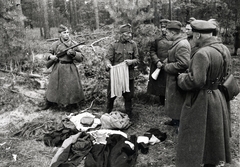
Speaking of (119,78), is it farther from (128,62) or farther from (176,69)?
(176,69)

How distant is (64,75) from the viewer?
6250 millimetres

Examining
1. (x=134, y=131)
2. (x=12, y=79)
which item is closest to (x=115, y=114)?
(x=134, y=131)

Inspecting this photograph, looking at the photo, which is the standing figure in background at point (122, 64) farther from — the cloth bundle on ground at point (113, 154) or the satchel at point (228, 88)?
the satchel at point (228, 88)

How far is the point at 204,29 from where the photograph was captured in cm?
313

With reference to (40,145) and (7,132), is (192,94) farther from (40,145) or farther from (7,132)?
(7,132)

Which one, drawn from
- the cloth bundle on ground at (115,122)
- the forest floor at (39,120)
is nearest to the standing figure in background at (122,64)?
the cloth bundle on ground at (115,122)

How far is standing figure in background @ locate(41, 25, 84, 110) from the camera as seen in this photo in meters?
6.21

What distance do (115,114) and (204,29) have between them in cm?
305

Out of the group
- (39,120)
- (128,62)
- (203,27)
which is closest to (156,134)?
(128,62)

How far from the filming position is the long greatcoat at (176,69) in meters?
4.34

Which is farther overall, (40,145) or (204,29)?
(40,145)

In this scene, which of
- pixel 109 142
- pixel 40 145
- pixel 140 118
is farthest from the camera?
pixel 140 118

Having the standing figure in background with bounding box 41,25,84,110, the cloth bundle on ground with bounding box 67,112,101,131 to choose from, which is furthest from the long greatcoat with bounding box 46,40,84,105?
the cloth bundle on ground with bounding box 67,112,101,131

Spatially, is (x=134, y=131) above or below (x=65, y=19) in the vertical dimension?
below
